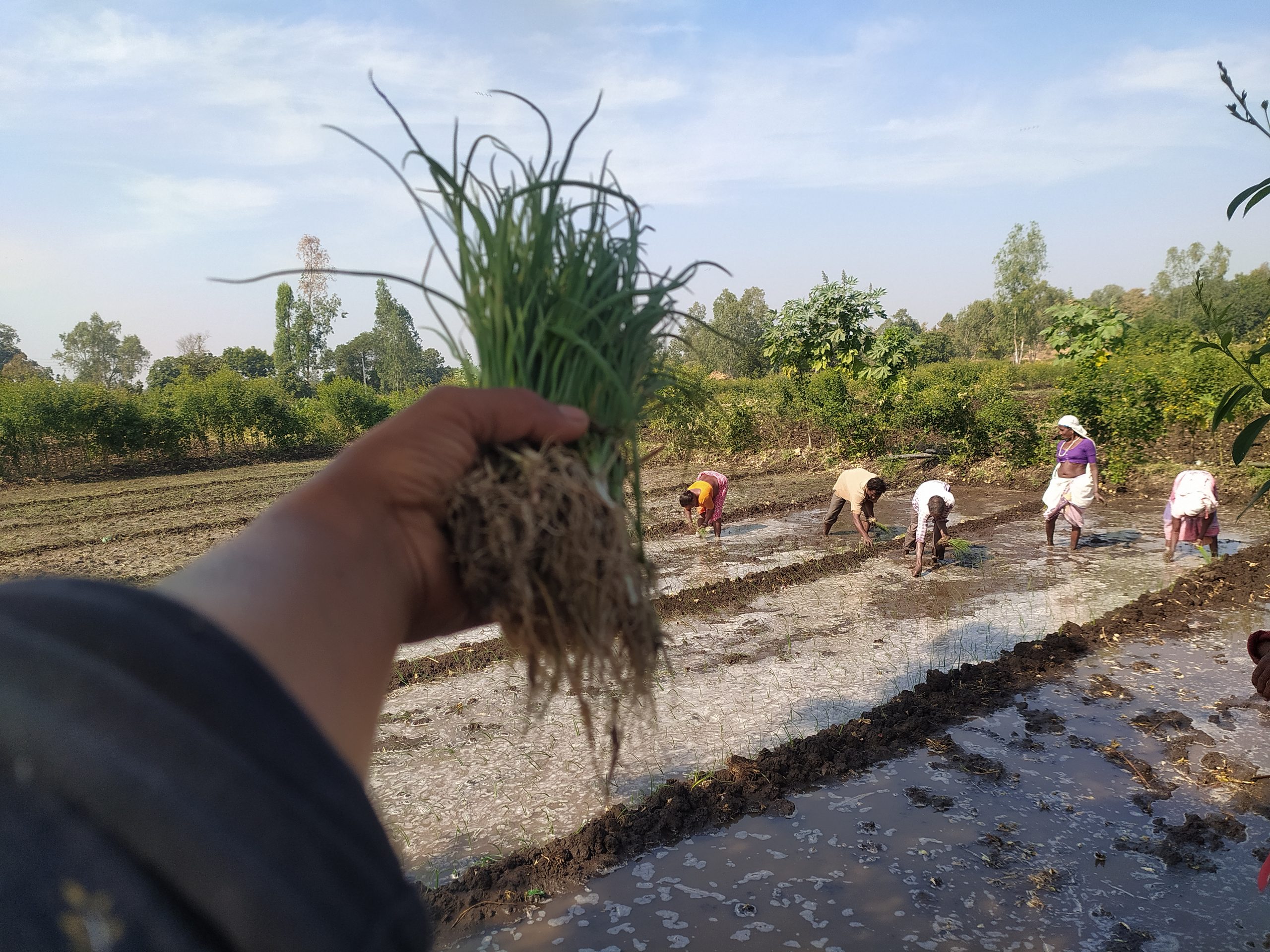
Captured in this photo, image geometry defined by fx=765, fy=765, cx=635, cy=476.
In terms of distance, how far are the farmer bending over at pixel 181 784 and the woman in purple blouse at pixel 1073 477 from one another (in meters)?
10.2

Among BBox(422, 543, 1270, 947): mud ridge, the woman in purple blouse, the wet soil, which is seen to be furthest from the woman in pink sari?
the wet soil

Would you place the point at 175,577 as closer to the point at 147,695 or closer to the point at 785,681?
the point at 147,695

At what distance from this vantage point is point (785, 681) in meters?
6.23

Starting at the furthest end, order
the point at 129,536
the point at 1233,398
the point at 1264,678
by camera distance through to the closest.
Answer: the point at 129,536 < the point at 1264,678 < the point at 1233,398

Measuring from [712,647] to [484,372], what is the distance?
18.7ft

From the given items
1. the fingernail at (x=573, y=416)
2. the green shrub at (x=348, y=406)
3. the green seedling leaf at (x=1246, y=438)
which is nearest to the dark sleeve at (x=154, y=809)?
the fingernail at (x=573, y=416)

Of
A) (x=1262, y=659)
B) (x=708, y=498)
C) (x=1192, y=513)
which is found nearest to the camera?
(x=1262, y=659)

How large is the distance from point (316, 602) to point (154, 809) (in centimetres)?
29

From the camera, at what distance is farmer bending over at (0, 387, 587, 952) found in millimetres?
697

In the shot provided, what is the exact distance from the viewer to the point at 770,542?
11.3m

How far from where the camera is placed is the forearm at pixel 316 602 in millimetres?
872

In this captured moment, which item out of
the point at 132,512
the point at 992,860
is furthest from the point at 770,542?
the point at 132,512

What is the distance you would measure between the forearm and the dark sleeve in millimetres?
84

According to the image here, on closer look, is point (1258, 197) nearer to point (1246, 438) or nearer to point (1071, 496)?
point (1246, 438)
